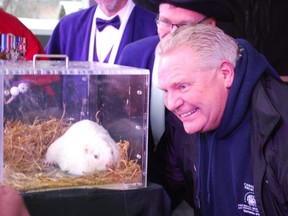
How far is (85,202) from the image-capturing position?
3.79 feet

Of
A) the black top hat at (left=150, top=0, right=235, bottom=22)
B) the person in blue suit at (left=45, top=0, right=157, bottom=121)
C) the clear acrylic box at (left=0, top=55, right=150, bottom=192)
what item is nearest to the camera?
the clear acrylic box at (left=0, top=55, right=150, bottom=192)

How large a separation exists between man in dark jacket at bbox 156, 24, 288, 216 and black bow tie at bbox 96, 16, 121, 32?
82cm

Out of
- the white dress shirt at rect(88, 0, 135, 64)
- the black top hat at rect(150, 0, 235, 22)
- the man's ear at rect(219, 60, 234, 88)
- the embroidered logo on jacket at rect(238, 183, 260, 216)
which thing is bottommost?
the embroidered logo on jacket at rect(238, 183, 260, 216)

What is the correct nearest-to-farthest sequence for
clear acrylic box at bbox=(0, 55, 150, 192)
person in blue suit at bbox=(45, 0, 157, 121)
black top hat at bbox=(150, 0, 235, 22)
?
clear acrylic box at bbox=(0, 55, 150, 192)
black top hat at bbox=(150, 0, 235, 22)
person in blue suit at bbox=(45, 0, 157, 121)

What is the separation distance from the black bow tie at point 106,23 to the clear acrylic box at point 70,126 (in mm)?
844

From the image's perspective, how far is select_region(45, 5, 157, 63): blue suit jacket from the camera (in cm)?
202

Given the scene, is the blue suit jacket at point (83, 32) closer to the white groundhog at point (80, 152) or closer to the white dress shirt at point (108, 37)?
the white dress shirt at point (108, 37)

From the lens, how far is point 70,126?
119cm

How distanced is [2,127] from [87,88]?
0.74 feet

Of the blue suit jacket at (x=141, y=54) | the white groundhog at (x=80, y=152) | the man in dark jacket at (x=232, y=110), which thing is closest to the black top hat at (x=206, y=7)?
the blue suit jacket at (x=141, y=54)

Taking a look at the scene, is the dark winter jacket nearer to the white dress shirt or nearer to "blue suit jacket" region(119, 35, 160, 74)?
"blue suit jacket" region(119, 35, 160, 74)

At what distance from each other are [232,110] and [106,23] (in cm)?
97

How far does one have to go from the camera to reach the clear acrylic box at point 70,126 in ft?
3.71

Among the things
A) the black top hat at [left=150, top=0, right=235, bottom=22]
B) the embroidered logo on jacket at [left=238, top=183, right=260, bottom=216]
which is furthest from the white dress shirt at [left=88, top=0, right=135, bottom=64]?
the embroidered logo on jacket at [left=238, top=183, right=260, bottom=216]
